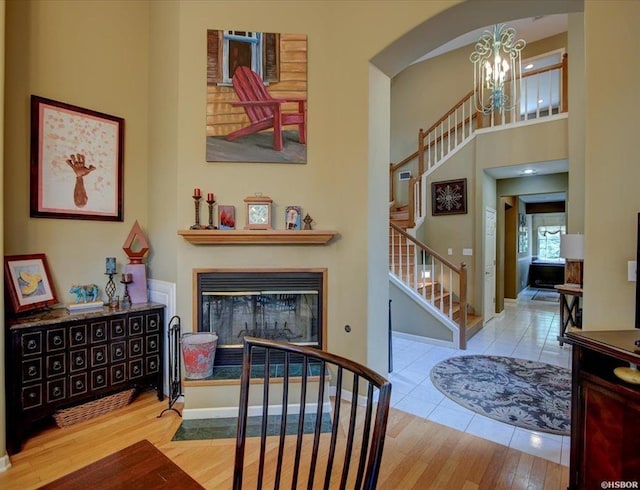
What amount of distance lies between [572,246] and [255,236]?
3.65 metres

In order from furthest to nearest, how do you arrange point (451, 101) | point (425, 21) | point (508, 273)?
point (508, 273) → point (451, 101) → point (425, 21)

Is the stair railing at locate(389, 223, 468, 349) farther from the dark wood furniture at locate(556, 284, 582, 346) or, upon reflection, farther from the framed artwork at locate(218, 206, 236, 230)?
the framed artwork at locate(218, 206, 236, 230)

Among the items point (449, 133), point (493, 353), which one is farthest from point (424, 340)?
point (449, 133)

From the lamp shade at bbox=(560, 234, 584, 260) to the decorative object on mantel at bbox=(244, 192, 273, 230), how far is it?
3.39 metres

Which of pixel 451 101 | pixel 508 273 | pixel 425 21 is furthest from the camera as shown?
pixel 508 273

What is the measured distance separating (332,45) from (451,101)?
4.84 meters

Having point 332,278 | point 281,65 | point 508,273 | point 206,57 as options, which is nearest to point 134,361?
point 332,278

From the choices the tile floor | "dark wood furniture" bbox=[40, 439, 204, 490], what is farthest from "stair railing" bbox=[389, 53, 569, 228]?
"dark wood furniture" bbox=[40, 439, 204, 490]

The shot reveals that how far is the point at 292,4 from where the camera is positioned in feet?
9.55

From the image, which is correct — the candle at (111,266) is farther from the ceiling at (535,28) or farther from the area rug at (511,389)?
the ceiling at (535,28)

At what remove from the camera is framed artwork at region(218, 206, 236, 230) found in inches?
109

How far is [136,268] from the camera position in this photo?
9.61 feet

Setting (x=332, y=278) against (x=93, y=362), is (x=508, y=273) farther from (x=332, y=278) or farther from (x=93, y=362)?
(x=93, y=362)

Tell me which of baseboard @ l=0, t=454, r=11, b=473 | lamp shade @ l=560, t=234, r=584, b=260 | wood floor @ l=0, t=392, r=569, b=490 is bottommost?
wood floor @ l=0, t=392, r=569, b=490
